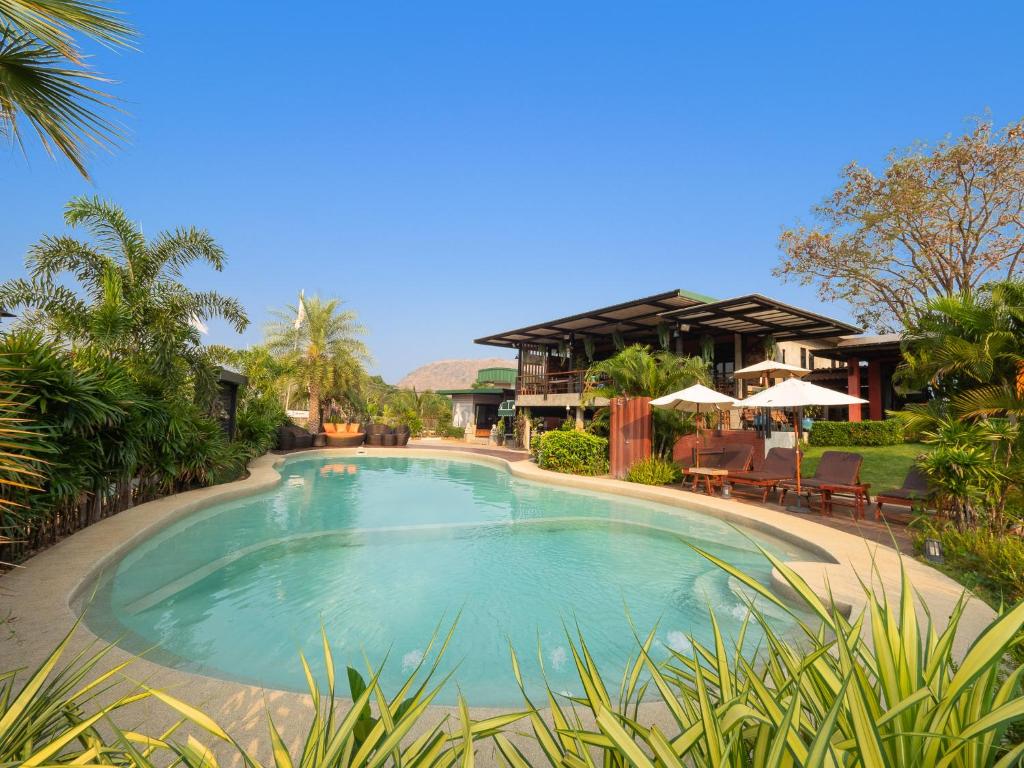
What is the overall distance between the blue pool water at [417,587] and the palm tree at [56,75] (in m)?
3.50

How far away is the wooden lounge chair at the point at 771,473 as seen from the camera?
33.8ft

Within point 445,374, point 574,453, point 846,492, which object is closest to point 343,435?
point 574,453

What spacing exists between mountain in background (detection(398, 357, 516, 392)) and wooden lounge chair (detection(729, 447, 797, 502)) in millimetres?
130232

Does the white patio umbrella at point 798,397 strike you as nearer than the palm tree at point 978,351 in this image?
No

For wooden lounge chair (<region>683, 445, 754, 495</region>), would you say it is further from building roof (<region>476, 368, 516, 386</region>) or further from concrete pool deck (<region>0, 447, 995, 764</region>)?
building roof (<region>476, 368, 516, 386</region>)

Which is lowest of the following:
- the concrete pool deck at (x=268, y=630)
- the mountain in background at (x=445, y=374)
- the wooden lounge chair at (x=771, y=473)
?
the concrete pool deck at (x=268, y=630)

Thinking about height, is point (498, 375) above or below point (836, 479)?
above

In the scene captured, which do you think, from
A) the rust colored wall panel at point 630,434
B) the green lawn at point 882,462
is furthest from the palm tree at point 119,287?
the green lawn at point 882,462

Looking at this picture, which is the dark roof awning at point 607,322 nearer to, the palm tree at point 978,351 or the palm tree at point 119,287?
the palm tree at point 978,351

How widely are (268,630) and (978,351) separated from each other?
939cm

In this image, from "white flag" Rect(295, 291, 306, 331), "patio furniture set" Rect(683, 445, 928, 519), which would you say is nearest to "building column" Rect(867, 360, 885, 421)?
"patio furniture set" Rect(683, 445, 928, 519)

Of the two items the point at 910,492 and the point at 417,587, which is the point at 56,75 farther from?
the point at 910,492

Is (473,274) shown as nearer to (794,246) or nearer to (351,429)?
(351,429)

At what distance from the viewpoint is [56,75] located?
3305mm
